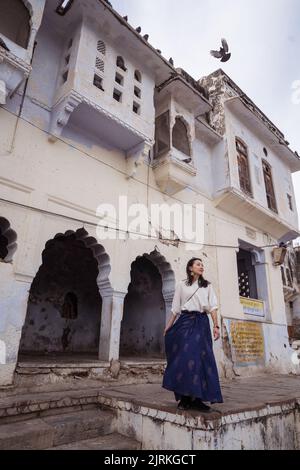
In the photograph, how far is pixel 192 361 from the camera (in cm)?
321

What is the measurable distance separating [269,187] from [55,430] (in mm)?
11188

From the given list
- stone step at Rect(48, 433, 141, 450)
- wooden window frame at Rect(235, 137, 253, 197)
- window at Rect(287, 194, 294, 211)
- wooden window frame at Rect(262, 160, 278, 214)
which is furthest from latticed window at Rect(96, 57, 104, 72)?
window at Rect(287, 194, 294, 211)

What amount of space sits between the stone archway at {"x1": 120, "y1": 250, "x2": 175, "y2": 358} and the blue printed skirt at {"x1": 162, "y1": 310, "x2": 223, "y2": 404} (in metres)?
4.66

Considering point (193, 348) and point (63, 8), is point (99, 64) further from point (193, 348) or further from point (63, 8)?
point (193, 348)

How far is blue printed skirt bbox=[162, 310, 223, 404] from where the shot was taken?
3.14m

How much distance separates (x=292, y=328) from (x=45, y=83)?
20.9m

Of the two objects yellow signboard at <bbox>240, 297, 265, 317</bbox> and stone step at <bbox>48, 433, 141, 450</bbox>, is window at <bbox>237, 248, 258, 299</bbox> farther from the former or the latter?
stone step at <bbox>48, 433, 141, 450</bbox>

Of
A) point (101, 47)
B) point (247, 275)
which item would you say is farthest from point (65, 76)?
point (247, 275)

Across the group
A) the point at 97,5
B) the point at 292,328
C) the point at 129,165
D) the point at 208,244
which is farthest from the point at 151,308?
the point at 292,328

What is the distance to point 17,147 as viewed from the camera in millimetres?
5367

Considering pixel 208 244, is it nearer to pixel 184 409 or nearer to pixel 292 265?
pixel 184 409

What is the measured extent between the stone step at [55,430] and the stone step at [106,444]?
0.28 ft

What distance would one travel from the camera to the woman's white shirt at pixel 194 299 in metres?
3.54

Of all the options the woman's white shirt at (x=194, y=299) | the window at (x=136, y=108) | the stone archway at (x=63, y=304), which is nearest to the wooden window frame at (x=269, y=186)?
the window at (x=136, y=108)
